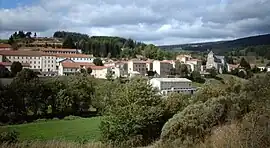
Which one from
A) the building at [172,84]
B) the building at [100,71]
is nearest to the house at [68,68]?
the building at [100,71]

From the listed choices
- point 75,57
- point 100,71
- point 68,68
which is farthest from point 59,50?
point 100,71

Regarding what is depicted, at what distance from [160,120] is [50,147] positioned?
14064 mm

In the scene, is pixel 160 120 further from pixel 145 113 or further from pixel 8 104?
pixel 8 104

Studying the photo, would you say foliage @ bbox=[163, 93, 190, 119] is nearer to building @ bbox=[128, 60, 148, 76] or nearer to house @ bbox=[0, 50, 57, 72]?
house @ bbox=[0, 50, 57, 72]

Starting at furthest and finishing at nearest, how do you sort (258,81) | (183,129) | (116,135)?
1. (116,135)
2. (258,81)
3. (183,129)

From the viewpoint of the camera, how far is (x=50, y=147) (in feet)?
13.8

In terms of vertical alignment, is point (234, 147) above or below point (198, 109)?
above

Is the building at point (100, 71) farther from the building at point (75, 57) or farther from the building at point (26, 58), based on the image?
the building at point (26, 58)

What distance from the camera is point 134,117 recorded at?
16.5m

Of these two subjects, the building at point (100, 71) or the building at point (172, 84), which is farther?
the building at point (100, 71)

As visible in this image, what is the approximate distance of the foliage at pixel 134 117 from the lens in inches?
600

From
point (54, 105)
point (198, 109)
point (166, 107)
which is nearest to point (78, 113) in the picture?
point (54, 105)

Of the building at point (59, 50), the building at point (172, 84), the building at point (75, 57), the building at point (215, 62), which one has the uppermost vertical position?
the building at point (59, 50)

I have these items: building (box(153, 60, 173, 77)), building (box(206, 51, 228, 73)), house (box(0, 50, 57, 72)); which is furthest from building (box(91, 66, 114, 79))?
building (box(206, 51, 228, 73))
